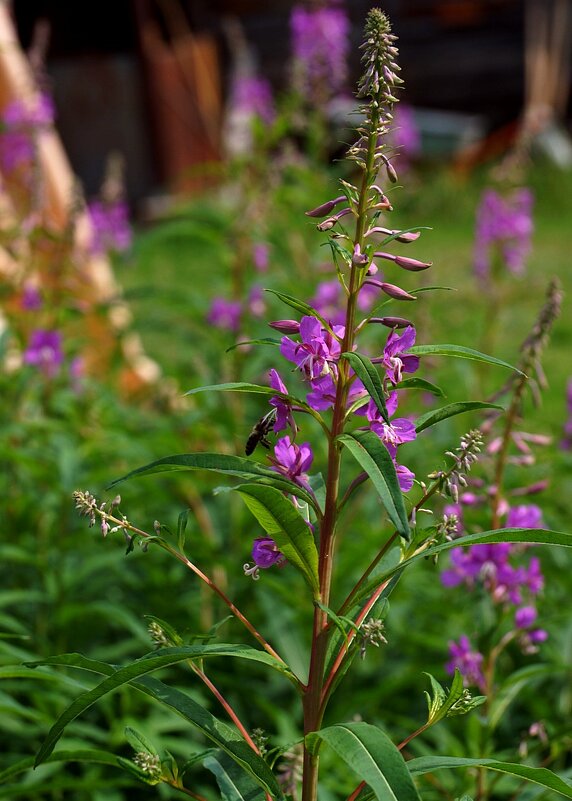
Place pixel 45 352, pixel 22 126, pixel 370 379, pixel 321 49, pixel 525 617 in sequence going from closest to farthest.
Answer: pixel 370 379 < pixel 525 617 < pixel 45 352 < pixel 22 126 < pixel 321 49

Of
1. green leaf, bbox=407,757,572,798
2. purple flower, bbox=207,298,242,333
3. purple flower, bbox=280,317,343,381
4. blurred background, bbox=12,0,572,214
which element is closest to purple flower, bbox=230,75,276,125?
purple flower, bbox=207,298,242,333

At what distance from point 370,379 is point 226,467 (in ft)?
0.74

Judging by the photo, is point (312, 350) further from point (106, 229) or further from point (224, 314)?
point (106, 229)

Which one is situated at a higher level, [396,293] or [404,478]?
[396,293]

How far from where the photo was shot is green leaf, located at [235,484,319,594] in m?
1.36

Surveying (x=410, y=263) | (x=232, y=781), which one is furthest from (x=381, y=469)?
(x=232, y=781)

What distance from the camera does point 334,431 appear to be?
4.66ft

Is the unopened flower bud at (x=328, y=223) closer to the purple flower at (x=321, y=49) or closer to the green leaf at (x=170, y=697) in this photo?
the green leaf at (x=170, y=697)

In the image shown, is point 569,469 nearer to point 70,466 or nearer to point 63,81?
point 70,466

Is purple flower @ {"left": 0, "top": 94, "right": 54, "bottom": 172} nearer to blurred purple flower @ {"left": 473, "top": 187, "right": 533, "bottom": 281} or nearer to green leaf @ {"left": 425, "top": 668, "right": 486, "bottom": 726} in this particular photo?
blurred purple flower @ {"left": 473, "top": 187, "right": 533, "bottom": 281}

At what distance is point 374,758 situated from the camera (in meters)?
1.27

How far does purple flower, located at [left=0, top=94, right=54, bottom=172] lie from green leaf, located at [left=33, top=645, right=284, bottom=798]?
2.86 meters

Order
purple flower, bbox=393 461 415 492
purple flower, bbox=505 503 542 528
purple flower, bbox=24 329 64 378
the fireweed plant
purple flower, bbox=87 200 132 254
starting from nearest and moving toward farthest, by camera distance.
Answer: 1. the fireweed plant
2. purple flower, bbox=393 461 415 492
3. purple flower, bbox=505 503 542 528
4. purple flower, bbox=24 329 64 378
5. purple flower, bbox=87 200 132 254

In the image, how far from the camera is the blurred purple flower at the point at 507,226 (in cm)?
415
